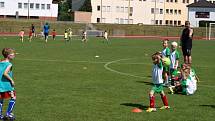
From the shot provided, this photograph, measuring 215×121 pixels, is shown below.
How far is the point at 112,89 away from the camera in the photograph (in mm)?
15758

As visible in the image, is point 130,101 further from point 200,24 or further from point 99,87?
point 200,24

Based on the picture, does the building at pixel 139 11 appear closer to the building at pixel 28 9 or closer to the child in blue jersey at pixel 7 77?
the building at pixel 28 9

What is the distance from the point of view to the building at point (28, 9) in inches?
4495

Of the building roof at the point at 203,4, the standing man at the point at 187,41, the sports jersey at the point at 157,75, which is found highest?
the building roof at the point at 203,4

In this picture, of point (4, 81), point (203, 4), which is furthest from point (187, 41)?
point (203, 4)

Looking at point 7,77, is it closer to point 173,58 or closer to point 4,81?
point 4,81

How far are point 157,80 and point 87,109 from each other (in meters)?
1.92

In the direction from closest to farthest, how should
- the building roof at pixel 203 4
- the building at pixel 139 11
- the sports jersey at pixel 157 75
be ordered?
the sports jersey at pixel 157 75
the building at pixel 139 11
the building roof at pixel 203 4

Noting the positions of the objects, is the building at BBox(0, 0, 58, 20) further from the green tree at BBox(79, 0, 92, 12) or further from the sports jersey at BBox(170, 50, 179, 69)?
the sports jersey at BBox(170, 50, 179, 69)

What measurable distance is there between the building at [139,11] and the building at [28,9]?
10.7m

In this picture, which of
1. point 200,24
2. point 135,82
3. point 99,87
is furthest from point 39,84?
point 200,24

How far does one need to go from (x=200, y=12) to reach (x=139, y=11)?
1642 cm

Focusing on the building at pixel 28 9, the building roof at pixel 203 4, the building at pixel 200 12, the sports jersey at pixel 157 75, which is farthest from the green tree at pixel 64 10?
the sports jersey at pixel 157 75

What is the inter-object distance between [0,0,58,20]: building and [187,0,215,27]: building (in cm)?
3689
